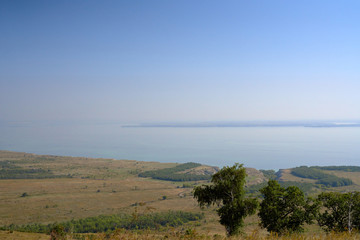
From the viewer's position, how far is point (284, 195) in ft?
58.7

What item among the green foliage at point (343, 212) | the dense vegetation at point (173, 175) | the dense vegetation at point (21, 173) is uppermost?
the green foliage at point (343, 212)

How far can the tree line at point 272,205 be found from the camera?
642 inches

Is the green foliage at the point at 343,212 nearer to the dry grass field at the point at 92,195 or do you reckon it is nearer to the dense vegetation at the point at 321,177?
the dry grass field at the point at 92,195

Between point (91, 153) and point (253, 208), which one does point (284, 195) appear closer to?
point (253, 208)

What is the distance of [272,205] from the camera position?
17750 millimetres

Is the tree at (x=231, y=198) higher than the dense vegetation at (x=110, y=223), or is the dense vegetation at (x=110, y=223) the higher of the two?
the tree at (x=231, y=198)

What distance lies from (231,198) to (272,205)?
330 cm

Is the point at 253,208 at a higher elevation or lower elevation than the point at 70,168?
higher

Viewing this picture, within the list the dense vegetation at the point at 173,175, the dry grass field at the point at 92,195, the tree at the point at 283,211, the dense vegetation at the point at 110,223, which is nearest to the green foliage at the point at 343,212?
the tree at the point at 283,211

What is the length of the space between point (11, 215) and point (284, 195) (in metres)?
47.9

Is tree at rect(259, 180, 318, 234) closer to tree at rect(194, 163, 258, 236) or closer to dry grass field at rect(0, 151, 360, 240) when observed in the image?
tree at rect(194, 163, 258, 236)

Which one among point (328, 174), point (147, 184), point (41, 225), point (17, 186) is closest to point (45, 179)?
point (17, 186)

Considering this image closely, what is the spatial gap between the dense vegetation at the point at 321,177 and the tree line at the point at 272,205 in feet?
196

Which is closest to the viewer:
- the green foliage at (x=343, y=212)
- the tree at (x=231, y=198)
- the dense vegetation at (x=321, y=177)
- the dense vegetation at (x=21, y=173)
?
the tree at (x=231, y=198)
